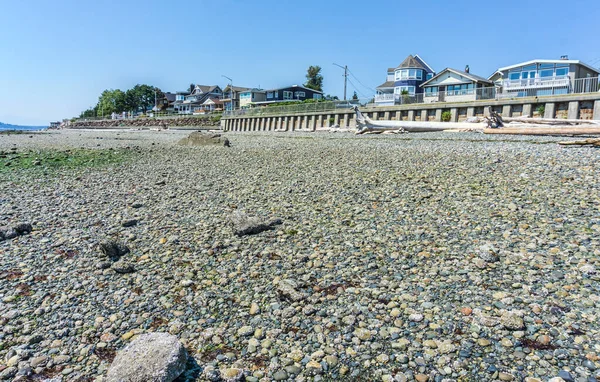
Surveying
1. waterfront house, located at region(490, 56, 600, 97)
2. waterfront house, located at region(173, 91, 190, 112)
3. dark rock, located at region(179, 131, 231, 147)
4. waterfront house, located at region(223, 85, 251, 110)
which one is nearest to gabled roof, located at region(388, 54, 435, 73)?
waterfront house, located at region(490, 56, 600, 97)

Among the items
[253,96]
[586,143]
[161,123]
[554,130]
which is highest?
[253,96]

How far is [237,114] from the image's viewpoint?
6022 centimetres

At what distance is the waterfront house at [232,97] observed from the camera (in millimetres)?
103588

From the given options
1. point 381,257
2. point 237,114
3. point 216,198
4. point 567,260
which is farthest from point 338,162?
point 237,114

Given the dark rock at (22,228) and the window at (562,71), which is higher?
the window at (562,71)

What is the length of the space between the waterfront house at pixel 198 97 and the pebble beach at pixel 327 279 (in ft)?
386

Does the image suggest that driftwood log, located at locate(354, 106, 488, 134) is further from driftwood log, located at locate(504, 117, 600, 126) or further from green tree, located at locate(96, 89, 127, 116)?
green tree, located at locate(96, 89, 127, 116)

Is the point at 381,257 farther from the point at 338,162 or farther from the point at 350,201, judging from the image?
the point at 338,162

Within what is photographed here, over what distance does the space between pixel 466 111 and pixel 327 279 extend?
2593 cm

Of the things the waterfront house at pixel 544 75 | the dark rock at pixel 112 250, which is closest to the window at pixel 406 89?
the waterfront house at pixel 544 75

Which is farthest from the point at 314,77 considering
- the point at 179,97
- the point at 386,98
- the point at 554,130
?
the point at 554,130

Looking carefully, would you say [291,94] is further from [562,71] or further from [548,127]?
[548,127]

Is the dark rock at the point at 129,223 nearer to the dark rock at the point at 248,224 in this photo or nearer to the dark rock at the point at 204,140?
the dark rock at the point at 248,224

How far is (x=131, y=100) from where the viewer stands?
143125 millimetres
